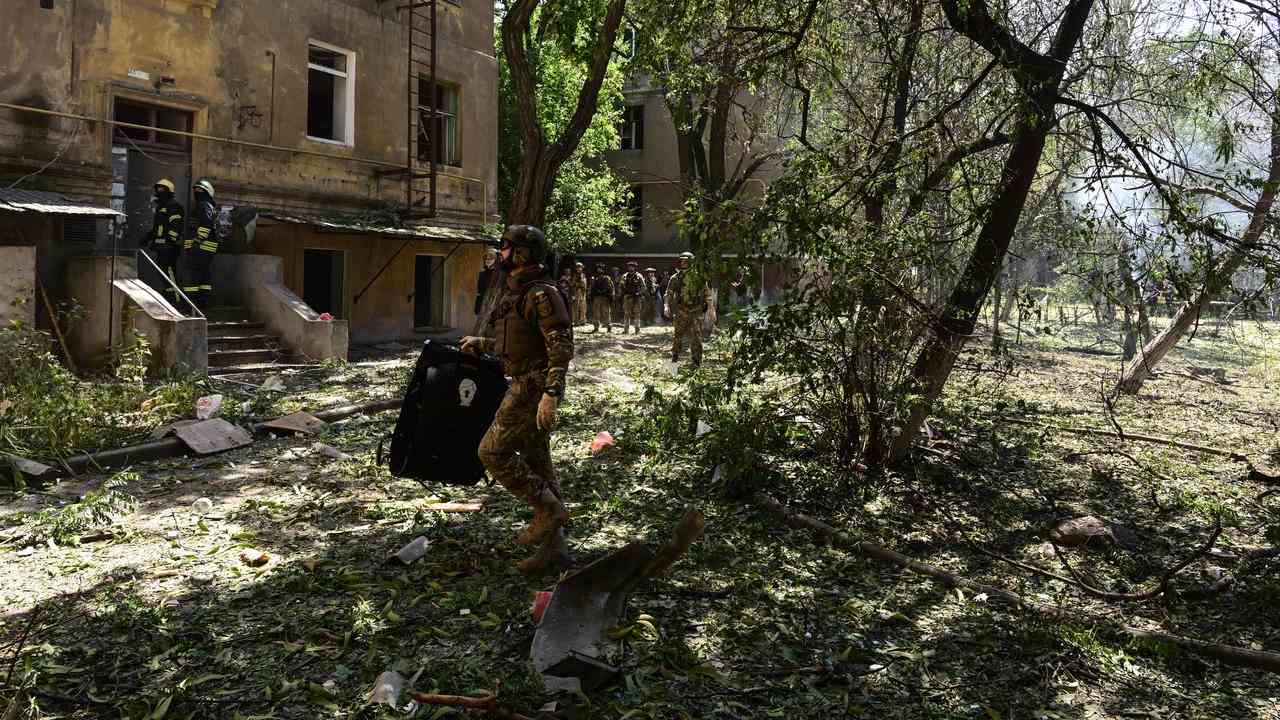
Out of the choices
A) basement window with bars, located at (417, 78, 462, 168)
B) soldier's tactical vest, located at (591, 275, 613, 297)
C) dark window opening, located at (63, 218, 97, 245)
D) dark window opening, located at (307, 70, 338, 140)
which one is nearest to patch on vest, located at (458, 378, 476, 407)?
dark window opening, located at (63, 218, 97, 245)

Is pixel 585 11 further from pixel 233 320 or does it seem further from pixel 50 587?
pixel 50 587

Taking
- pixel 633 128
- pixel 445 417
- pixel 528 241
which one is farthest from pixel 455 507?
pixel 633 128

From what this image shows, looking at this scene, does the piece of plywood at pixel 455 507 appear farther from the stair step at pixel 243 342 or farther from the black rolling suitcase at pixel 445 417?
the stair step at pixel 243 342

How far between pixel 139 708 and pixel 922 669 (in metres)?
3.38

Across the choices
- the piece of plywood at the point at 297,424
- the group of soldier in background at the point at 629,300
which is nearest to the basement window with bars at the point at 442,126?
the group of soldier in background at the point at 629,300

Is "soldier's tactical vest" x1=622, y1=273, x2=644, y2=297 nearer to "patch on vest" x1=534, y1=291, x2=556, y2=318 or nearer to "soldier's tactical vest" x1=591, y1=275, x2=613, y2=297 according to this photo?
"soldier's tactical vest" x1=591, y1=275, x2=613, y2=297

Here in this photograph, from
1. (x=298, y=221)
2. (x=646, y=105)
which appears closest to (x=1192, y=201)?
(x=298, y=221)

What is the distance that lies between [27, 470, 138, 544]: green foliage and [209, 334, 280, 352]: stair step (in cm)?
742

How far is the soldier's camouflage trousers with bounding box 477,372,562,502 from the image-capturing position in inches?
212

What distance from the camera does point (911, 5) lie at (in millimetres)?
8477

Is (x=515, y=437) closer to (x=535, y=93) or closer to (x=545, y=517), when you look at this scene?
(x=545, y=517)

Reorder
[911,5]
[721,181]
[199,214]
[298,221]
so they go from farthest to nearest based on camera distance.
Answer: [721,181] → [298,221] → [199,214] → [911,5]

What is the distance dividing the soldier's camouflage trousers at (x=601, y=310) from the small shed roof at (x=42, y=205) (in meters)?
13.4

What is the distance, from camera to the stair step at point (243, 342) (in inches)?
535
